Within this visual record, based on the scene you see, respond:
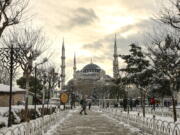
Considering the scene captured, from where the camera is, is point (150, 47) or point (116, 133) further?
point (150, 47)

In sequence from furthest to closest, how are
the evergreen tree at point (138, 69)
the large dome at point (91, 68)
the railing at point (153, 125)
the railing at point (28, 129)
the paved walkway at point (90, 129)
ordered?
the large dome at point (91, 68)
the evergreen tree at point (138, 69)
the paved walkway at point (90, 129)
the railing at point (153, 125)
the railing at point (28, 129)

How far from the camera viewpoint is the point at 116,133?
17312 millimetres

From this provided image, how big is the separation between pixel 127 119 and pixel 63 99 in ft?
58.6

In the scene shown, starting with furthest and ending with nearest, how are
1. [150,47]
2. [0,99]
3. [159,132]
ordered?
1. [0,99]
2. [150,47]
3. [159,132]

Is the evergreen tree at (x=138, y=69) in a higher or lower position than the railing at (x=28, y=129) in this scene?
higher

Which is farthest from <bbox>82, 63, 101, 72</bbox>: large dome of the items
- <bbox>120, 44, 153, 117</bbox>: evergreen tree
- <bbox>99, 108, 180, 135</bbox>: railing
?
<bbox>99, 108, 180, 135</bbox>: railing

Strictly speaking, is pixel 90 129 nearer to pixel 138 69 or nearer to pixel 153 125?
pixel 153 125

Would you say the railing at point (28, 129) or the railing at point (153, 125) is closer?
the railing at point (28, 129)

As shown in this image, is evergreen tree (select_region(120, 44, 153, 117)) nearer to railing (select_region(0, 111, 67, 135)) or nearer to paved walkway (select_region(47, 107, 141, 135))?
paved walkway (select_region(47, 107, 141, 135))

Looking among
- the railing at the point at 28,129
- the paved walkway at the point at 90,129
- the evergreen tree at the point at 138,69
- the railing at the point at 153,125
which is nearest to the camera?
the railing at the point at 28,129

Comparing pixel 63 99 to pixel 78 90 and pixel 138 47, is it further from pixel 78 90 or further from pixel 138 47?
pixel 78 90

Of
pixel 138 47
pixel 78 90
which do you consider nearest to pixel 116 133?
pixel 138 47

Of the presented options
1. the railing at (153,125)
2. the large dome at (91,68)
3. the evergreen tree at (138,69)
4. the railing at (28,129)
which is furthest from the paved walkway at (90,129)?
the large dome at (91,68)

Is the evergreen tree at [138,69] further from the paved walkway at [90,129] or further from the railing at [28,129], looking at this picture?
the railing at [28,129]
